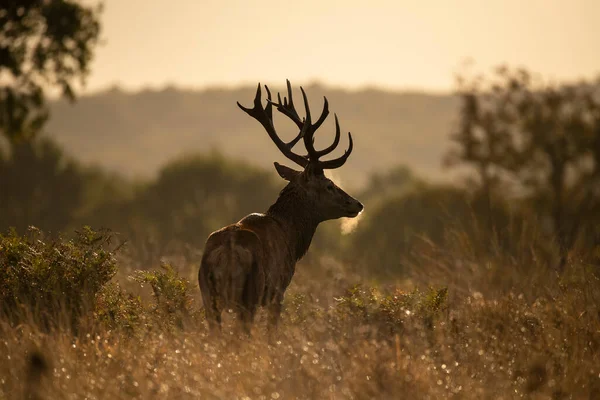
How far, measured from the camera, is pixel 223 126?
164 meters

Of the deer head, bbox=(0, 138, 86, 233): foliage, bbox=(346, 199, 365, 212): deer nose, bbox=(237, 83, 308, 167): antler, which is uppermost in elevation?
bbox=(237, 83, 308, 167): antler

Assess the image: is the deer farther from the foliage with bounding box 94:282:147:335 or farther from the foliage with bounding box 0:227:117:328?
the foliage with bounding box 0:227:117:328

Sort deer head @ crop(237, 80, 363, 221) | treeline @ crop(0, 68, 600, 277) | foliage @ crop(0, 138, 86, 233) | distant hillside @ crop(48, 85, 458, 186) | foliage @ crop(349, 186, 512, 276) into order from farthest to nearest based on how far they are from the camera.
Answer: distant hillside @ crop(48, 85, 458, 186) → foliage @ crop(0, 138, 86, 233) → foliage @ crop(349, 186, 512, 276) → treeline @ crop(0, 68, 600, 277) → deer head @ crop(237, 80, 363, 221)

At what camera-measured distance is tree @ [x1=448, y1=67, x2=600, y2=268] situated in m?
29.1

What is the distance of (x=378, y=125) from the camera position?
171 metres

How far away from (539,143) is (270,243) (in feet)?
70.0

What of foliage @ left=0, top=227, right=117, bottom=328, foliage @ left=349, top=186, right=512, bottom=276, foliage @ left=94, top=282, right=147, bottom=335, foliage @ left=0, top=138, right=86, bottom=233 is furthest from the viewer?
foliage @ left=0, top=138, right=86, bottom=233

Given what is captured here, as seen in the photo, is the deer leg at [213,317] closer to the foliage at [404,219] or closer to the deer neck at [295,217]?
the deer neck at [295,217]

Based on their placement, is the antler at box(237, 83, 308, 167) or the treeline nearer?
the antler at box(237, 83, 308, 167)

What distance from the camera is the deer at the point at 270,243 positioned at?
8.61 meters

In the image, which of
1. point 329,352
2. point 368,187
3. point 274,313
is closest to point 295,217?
point 274,313

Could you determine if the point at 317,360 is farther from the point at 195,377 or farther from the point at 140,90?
the point at 140,90

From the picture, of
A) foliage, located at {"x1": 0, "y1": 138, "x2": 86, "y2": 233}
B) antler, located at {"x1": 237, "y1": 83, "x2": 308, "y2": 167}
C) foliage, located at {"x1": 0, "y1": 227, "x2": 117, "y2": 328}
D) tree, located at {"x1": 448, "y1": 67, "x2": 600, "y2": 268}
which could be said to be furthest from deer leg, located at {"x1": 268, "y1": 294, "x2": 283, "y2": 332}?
foliage, located at {"x1": 0, "y1": 138, "x2": 86, "y2": 233}

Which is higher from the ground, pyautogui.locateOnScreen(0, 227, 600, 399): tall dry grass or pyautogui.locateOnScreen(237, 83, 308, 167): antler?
pyautogui.locateOnScreen(237, 83, 308, 167): antler
